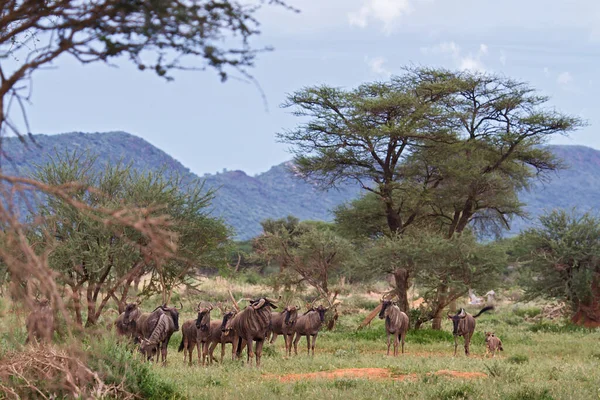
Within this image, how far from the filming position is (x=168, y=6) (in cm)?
618

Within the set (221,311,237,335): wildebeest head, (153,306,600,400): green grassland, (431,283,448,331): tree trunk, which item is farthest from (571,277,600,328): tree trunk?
(221,311,237,335): wildebeest head

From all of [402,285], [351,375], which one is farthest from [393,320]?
[402,285]

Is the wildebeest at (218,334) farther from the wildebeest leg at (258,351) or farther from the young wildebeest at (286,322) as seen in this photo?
the young wildebeest at (286,322)

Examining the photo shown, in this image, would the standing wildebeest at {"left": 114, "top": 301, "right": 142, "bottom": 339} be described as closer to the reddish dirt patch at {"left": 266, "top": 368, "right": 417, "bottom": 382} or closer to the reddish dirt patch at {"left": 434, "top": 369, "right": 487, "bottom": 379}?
the reddish dirt patch at {"left": 266, "top": 368, "right": 417, "bottom": 382}

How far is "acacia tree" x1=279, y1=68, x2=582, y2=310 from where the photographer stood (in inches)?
1287

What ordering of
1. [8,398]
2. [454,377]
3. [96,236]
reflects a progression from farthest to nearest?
1. [96,236]
2. [454,377]
3. [8,398]

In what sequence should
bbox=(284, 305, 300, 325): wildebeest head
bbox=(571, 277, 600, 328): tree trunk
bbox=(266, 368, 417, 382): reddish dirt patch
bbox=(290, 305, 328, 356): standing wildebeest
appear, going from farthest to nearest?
bbox=(571, 277, 600, 328): tree trunk < bbox=(290, 305, 328, 356): standing wildebeest < bbox=(284, 305, 300, 325): wildebeest head < bbox=(266, 368, 417, 382): reddish dirt patch

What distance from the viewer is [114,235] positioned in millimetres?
23641

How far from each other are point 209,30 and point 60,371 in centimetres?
626

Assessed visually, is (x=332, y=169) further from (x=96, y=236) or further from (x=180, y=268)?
(x=96, y=236)

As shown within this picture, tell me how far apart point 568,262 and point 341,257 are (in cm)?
882

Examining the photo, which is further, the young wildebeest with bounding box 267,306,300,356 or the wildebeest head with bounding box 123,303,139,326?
the young wildebeest with bounding box 267,306,300,356

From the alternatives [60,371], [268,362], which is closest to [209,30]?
[60,371]

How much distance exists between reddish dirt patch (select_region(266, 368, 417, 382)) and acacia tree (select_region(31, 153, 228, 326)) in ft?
20.4
